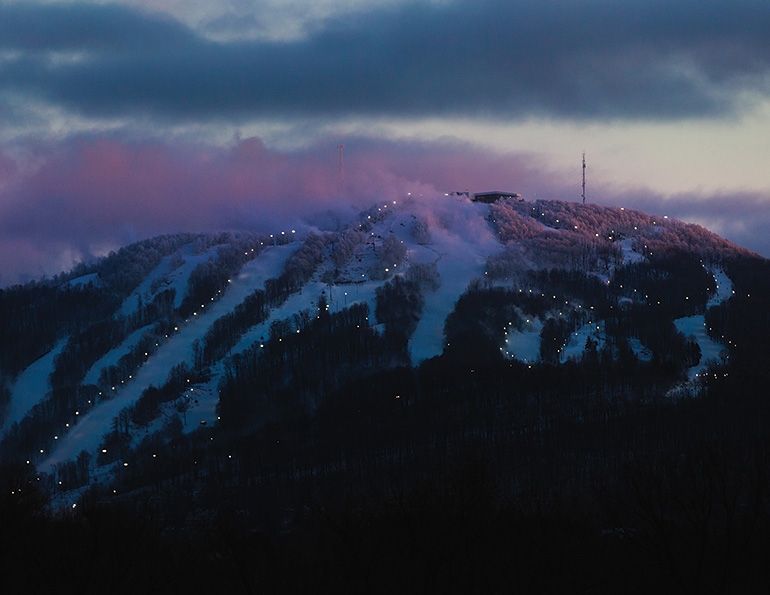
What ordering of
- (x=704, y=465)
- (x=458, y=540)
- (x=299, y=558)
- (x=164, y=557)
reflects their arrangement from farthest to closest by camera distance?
(x=299, y=558) → (x=164, y=557) → (x=458, y=540) → (x=704, y=465)

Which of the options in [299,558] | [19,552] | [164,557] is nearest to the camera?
[19,552]

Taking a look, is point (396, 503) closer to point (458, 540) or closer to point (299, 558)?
point (458, 540)

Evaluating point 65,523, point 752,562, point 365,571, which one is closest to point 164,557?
point 65,523

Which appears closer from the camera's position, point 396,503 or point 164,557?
point 396,503

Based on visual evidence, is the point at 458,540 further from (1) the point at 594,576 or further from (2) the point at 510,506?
(2) the point at 510,506

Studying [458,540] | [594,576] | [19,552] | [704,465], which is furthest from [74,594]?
[704,465]

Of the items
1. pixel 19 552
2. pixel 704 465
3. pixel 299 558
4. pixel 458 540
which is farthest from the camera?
pixel 299 558

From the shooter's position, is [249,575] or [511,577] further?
[249,575]

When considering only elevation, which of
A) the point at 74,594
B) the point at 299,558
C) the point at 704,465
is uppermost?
the point at 704,465

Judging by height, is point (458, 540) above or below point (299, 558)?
above
